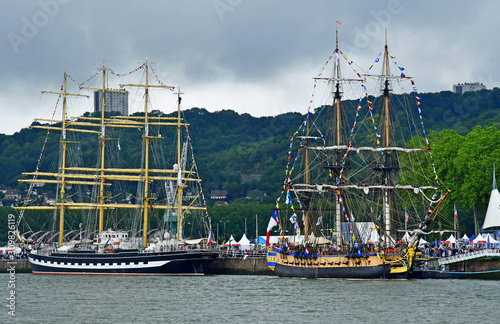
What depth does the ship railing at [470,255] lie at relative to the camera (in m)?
82.7

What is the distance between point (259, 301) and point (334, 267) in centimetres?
1904

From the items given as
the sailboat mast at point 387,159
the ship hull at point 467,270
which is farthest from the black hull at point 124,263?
the ship hull at point 467,270

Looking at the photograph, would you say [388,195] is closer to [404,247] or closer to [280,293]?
[404,247]

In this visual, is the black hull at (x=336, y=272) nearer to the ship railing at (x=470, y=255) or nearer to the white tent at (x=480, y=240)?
the ship railing at (x=470, y=255)

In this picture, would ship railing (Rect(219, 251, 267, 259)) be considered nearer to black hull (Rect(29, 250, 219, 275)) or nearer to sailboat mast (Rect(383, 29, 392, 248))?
black hull (Rect(29, 250, 219, 275))

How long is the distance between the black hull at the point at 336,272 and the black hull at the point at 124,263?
35.1 feet

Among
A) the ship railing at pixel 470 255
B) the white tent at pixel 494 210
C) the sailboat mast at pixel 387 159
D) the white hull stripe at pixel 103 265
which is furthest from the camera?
the white hull stripe at pixel 103 265

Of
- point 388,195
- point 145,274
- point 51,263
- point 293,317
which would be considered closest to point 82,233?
point 51,263

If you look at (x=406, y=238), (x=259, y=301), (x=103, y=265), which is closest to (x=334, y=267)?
(x=406, y=238)

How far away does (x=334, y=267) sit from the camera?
87062 mm

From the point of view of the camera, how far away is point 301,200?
10306 cm

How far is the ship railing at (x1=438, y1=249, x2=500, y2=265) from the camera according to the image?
271ft

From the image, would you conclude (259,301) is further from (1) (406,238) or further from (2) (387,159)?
(2) (387,159)

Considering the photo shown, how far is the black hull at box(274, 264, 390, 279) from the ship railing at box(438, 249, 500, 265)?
20.8 ft
